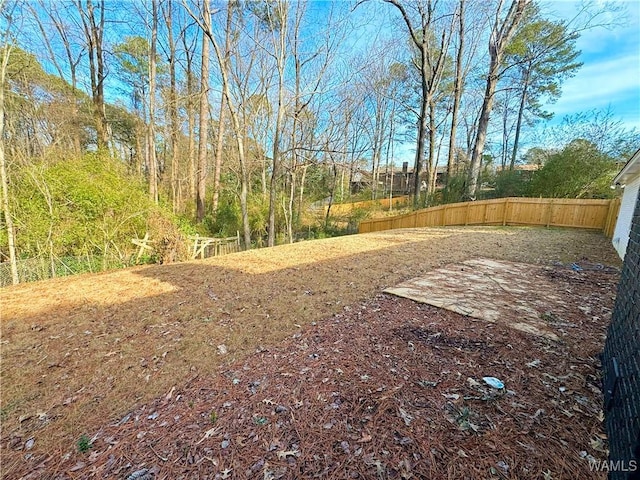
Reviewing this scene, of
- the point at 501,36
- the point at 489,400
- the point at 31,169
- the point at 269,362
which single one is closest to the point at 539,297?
the point at 489,400

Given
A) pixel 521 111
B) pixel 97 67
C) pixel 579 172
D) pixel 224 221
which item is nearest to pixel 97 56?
pixel 97 67

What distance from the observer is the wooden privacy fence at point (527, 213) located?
952cm

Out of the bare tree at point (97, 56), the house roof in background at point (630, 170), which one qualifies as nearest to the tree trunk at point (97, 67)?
the bare tree at point (97, 56)

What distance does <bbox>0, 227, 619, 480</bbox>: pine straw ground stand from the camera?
4.57 ft

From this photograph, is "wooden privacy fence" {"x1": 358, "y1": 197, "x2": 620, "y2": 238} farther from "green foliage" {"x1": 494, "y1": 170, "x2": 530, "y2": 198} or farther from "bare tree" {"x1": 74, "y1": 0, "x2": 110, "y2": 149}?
"bare tree" {"x1": 74, "y1": 0, "x2": 110, "y2": 149}

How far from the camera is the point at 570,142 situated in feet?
35.3

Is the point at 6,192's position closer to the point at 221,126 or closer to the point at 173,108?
the point at 221,126

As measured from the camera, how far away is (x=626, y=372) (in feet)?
4.59

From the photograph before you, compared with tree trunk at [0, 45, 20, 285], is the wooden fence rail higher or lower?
lower

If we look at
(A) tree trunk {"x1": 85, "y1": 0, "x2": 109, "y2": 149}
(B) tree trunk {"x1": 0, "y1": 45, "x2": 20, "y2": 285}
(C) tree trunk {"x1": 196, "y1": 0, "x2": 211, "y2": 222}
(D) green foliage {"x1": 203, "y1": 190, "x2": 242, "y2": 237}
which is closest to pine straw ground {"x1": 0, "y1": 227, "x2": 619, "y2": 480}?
(B) tree trunk {"x1": 0, "y1": 45, "x2": 20, "y2": 285}

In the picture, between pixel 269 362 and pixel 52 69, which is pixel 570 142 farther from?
pixel 52 69

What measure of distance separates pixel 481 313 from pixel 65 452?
137 inches

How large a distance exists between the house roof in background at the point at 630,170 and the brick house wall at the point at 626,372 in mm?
5556

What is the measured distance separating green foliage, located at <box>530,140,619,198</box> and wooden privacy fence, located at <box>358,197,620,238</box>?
1.26m
